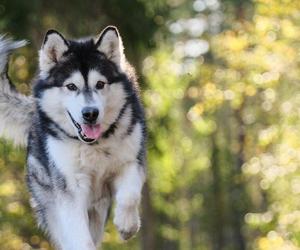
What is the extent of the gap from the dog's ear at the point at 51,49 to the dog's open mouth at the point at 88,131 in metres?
0.54

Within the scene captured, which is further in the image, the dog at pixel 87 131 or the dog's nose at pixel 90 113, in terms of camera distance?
the dog at pixel 87 131

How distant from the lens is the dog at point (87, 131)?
698cm

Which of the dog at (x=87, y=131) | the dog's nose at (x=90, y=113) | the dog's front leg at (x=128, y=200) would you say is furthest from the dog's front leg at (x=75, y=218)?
the dog's nose at (x=90, y=113)

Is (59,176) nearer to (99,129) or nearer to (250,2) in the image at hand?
(99,129)

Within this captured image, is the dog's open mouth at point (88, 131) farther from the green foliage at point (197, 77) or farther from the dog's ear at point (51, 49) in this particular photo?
the green foliage at point (197, 77)

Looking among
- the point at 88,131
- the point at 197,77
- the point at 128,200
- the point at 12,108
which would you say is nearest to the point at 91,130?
the point at 88,131

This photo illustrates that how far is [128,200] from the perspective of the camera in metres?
6.93

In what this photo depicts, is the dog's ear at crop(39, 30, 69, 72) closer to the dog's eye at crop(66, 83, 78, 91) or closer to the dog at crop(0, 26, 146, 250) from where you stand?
the dog at crop(0, 26, 146, 250)

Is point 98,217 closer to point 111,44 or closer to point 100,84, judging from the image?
point 100,84

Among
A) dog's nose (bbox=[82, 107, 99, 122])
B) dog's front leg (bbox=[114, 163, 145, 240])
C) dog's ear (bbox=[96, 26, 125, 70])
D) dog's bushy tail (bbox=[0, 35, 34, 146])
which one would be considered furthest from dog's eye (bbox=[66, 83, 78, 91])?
dog's bushy tail (bbox=[0, 35, 34, 146])

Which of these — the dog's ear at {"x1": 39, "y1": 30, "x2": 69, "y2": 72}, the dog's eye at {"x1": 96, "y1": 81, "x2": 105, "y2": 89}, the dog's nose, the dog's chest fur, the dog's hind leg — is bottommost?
the dog's hind leg

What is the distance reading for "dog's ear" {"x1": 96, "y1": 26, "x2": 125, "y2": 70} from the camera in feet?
23.4

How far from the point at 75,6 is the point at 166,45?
2.23m

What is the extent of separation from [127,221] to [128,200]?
0.18m
